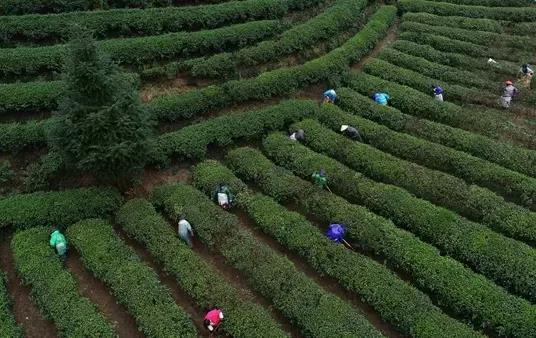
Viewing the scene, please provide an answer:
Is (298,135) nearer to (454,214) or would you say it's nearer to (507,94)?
(454,214)

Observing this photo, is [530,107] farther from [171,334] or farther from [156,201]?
[171,334]

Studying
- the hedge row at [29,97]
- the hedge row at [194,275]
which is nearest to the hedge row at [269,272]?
the hedge row at [194,275]

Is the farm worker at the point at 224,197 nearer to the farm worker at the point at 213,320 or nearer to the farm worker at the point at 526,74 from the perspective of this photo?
the farm worker at the point at 213,320

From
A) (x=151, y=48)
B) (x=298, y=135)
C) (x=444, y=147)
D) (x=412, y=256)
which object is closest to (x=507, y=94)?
(x=444, y=147)

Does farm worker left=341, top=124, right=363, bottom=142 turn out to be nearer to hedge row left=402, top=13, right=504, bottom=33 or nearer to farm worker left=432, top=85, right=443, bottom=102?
farm worker left=432, top=85, right=443, bottom=102

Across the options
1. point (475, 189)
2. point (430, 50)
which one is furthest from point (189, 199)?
point (430, 50)

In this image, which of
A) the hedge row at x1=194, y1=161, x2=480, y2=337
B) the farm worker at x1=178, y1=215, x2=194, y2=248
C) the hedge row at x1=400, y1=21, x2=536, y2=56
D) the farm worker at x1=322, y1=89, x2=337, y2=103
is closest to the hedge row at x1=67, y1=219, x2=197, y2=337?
the farm worker at x1=178, y1=215, x2=194, y2=248
